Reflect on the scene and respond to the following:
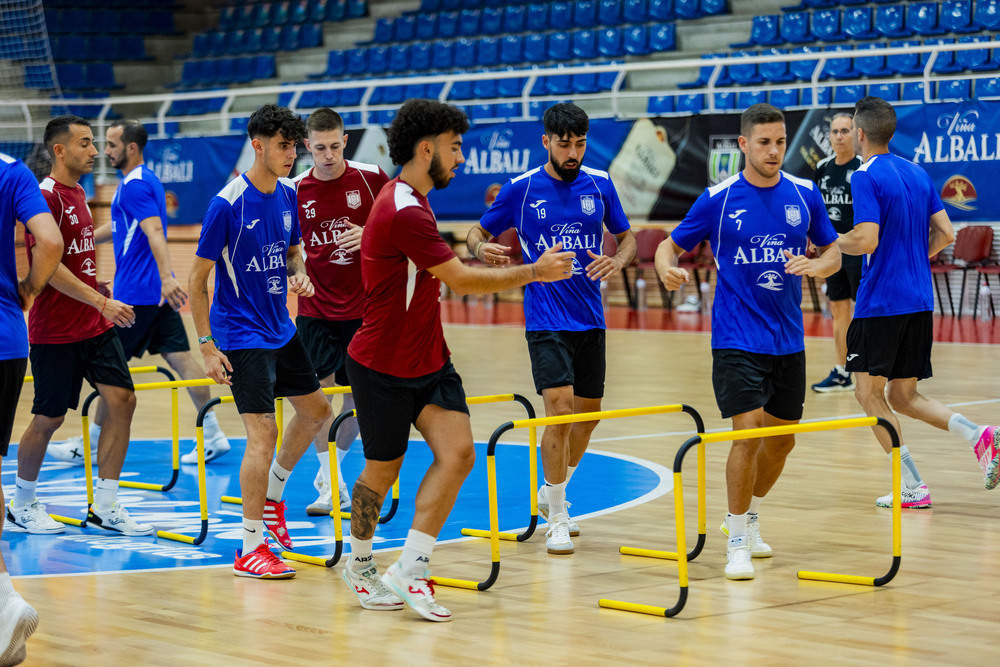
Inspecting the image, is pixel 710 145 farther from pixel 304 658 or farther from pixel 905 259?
pixel 304 658

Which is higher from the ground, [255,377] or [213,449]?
[255,377]

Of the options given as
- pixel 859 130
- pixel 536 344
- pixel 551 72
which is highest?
pixel 551 72

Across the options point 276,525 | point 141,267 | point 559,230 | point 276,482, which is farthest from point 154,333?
point 559,230

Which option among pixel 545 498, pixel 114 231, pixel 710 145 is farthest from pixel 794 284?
pixel 710 145

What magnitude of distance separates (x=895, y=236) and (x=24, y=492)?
17.1ft

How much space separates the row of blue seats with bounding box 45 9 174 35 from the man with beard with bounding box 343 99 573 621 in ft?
94.3

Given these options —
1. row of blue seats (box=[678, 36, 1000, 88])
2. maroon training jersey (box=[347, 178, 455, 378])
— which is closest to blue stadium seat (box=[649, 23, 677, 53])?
row of blue seats (box=[678, 36, 1000, 88])

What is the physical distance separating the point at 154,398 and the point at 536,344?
24.1 ft

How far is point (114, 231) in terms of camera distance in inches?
360

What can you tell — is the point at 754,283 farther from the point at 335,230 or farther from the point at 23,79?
the point at 23,79

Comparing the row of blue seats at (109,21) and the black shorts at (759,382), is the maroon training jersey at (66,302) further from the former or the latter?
→ the row of blue seats at (109,21)

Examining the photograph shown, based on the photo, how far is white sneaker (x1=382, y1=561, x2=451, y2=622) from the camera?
17.2 feet

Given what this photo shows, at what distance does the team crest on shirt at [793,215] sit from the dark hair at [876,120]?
1471 millimetres

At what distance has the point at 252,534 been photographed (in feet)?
20.1
